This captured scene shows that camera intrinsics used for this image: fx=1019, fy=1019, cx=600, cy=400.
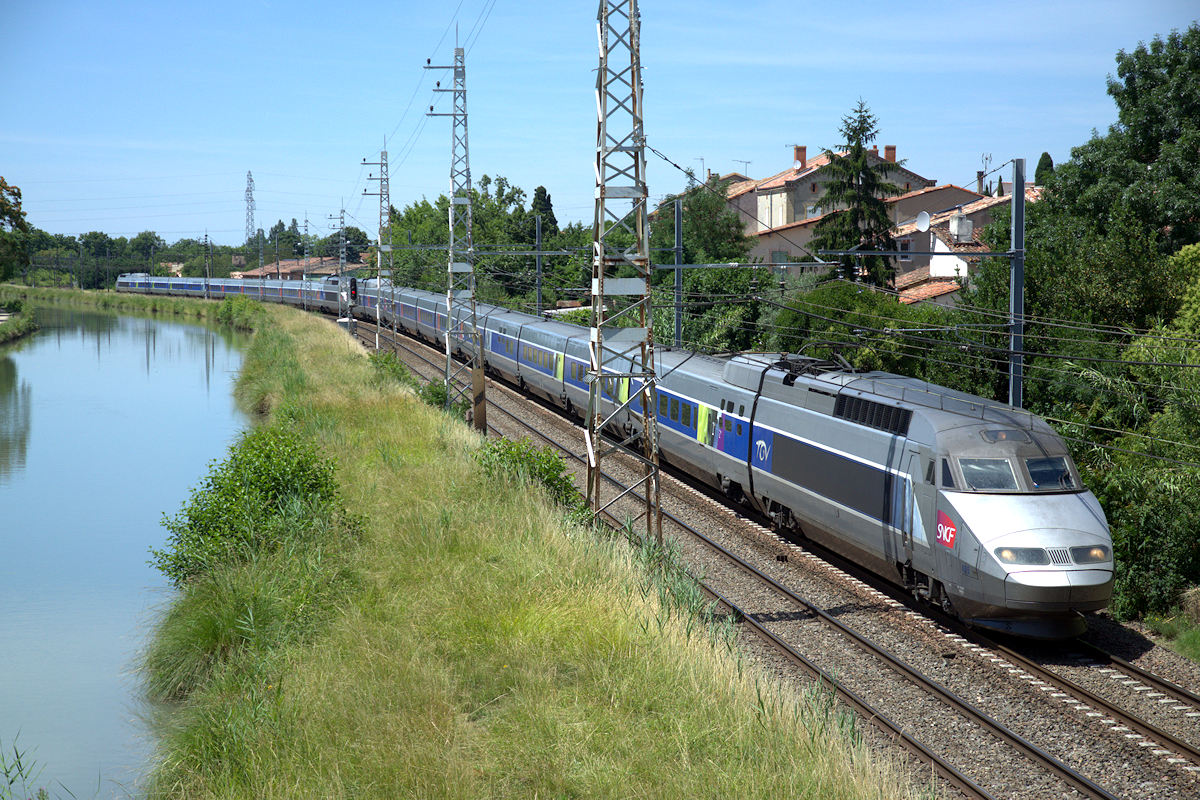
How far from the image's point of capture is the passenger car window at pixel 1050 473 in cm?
1338

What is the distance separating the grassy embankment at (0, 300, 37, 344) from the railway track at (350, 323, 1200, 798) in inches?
2648

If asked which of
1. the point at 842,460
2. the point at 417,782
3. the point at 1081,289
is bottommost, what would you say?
the point at 417,782

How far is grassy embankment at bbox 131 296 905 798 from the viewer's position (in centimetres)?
830

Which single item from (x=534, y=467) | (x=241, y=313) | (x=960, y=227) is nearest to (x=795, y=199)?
(x=241, y=313)

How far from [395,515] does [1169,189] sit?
24.5 metres

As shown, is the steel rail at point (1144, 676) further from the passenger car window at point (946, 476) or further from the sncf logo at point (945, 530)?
the passenger car window at point (946, 476)

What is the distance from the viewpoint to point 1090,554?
12562mm

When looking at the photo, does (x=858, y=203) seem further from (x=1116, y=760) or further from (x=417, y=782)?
(x=417, y=782)

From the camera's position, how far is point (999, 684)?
12117mm

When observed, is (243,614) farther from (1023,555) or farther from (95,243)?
(95,243)

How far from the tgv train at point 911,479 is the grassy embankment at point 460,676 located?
3.32 meters

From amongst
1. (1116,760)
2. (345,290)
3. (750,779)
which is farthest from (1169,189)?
(345,290)

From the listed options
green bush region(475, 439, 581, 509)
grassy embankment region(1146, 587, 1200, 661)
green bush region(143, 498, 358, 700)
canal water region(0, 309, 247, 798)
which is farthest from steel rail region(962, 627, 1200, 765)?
canal water region(0, 309, 247, 798)

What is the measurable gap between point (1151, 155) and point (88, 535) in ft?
105
